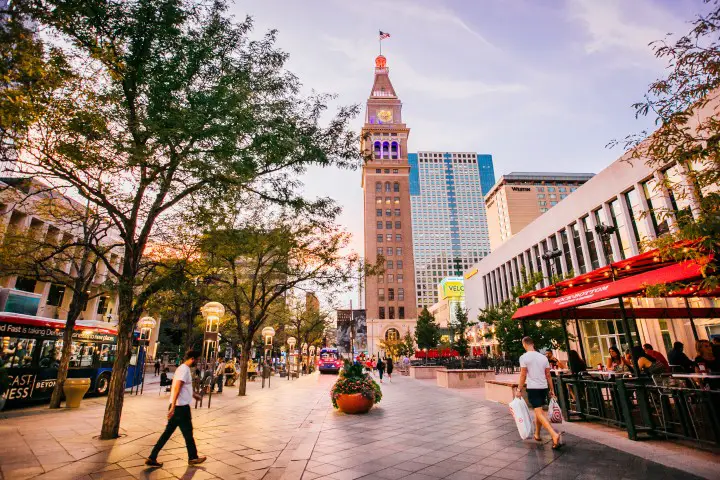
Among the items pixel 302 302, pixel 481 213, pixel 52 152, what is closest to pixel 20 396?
pixel 52 152

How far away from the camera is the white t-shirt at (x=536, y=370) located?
21.0 feet

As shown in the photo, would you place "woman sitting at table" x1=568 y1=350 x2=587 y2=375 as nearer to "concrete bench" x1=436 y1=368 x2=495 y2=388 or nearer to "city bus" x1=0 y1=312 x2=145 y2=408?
"concrete bench" x1=436 y1=368 x2=495 y2=388

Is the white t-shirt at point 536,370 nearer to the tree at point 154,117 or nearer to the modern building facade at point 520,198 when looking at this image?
the tree at point 154,117

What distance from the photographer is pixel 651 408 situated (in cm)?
709

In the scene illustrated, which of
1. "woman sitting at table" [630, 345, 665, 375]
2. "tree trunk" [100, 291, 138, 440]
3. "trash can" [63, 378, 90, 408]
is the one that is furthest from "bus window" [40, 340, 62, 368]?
"woman sitting at table" [630, 345, 665, 375]

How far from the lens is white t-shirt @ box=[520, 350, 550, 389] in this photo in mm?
6410

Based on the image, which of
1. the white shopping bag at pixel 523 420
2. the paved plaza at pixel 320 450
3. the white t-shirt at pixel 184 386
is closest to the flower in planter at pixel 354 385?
the paved plaza at pixel 320 450

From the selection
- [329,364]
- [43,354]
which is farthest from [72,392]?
[329,364]

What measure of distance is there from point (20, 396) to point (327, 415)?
10.9 m

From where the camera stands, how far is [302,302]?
1678 inches

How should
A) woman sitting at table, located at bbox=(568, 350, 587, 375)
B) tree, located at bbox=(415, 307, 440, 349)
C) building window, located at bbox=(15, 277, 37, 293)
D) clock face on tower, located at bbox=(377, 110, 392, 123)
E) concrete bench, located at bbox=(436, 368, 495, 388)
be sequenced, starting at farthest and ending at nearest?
clock face on tower, located at bbox=(377, 110, 392, 123) < tree, located at bbox=(415, 307, 440, 349) < building window, located at bbox=(15, 277, 37, 293) < concrete bench, located at bbox=(436, 368, 495, 388) < woman sitting at table, located at bbox=(568, 350, 587, 375)

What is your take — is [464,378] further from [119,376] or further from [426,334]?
[426,334]

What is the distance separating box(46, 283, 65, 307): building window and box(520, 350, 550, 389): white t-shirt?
1533 inches

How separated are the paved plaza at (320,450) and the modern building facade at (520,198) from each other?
94.6 metres
